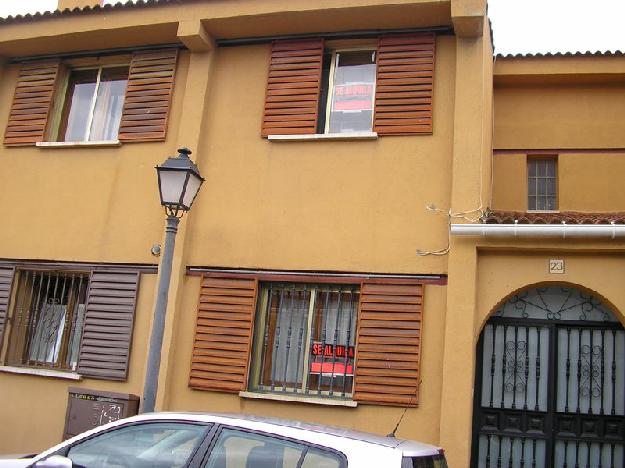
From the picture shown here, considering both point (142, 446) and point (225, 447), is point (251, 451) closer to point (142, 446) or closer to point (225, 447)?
point (225, 447)

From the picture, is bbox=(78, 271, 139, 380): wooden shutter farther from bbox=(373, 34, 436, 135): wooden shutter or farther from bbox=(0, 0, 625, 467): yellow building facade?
bbox=(373, 34, 436, 135): wooden shutter

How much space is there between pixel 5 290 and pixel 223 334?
357 centimetres

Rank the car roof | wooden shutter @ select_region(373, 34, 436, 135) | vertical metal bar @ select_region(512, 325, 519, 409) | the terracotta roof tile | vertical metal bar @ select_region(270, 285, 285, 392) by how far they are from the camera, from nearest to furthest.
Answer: the car roof < the terracotta roof tile < vertical metal bar @ select_region(512, 325, 519, 409) < vertical metal bar @ select_region(270, 285, 285, 392) < wooden shutter @ select_region(373, 34, 436, 135)

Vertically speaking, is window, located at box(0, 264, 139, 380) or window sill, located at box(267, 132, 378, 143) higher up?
window sill, located at box(267, 132, 378, 143)

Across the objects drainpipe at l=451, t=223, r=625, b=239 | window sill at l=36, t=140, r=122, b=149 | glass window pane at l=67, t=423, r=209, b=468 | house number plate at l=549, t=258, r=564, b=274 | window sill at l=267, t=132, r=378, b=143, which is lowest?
glass window pane at l=67, t=423, r=209, b=468

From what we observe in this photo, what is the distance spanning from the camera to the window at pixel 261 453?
4.46 metres

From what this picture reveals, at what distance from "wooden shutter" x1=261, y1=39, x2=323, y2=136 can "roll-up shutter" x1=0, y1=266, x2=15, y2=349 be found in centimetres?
432

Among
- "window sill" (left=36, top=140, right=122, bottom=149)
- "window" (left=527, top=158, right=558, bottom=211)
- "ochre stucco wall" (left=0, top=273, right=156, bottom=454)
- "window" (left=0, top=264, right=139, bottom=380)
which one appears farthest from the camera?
"window" (left=527, top=158, right=558, bottom=211)

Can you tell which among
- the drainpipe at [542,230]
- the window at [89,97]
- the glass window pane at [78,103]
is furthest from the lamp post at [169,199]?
the glass window pane at [78,103]

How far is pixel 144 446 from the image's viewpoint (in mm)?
4848

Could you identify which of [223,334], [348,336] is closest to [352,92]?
[348,336]

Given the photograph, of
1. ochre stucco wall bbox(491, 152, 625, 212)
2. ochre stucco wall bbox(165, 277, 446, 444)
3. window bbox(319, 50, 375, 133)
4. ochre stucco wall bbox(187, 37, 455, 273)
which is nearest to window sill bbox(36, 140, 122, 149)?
ochre stucco wall bbox(187, 37, 455, 273)

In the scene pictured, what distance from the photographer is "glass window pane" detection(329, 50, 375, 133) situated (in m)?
9.77

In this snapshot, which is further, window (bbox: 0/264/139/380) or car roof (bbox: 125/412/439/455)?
window (bbox: 0/264/139/380)
